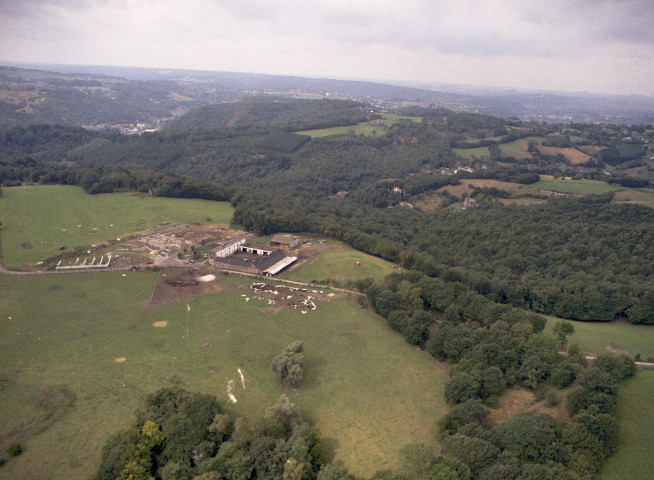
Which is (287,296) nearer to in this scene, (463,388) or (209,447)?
(209,447)

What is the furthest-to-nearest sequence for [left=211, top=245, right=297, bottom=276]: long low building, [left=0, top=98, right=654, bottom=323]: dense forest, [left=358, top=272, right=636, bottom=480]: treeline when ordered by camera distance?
[left=0, top=98, right=654, bottom=323]: dense forest < [left=211, top=245, right=297, bottom=276]: long low building < [left=358, top=272, right=636, bottom=480]: treeline

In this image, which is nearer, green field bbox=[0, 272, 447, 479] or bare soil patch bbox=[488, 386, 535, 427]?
green field bbox=[0, 272, 447, 479]

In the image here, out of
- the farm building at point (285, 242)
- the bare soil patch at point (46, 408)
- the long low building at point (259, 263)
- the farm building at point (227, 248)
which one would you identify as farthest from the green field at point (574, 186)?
the bare soil patch at point (46, 408)

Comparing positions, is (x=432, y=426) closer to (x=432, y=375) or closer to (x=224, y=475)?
(x=432, y=375)

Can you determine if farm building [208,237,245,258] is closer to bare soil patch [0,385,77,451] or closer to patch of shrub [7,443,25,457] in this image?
bare soil patch [0,385,77,451]

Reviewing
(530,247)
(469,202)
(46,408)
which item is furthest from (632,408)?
(469,202)

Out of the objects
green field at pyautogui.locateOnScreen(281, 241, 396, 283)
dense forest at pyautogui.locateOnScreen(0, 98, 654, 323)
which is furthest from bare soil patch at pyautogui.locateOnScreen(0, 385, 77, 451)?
dense forest at pyautogui.locateOnScreen(0, 98, 654, 323)
